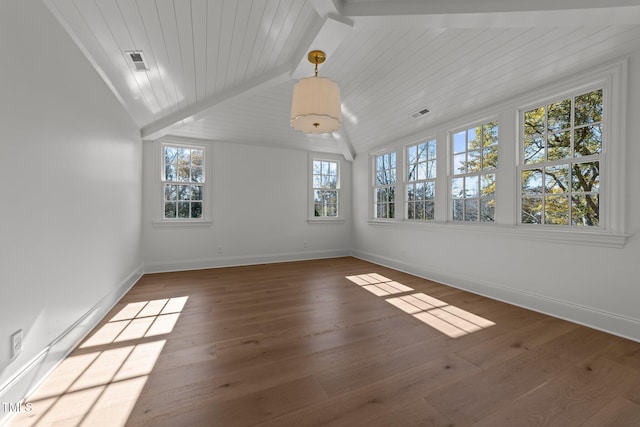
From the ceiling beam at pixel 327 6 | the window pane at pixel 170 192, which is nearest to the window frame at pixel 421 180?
the ceiling beam at pixel 327 6

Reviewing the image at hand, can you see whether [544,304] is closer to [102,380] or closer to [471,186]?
[471,186]

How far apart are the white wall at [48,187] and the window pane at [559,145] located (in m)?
Result: 4.46

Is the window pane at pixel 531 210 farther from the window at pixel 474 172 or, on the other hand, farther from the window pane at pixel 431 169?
the window pane at pixel 431 169

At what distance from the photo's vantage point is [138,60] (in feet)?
8.02

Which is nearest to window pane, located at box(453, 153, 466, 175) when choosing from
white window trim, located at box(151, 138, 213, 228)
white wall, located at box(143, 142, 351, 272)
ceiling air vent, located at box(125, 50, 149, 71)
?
white wall, located at box(143, 142, 351, 272)

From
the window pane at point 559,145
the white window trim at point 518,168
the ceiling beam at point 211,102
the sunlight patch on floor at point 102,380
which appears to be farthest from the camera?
the ceiling beam at point 211,102

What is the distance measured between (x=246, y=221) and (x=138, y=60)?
128 inches

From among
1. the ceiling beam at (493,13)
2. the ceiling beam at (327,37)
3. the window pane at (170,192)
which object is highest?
the ceiling beam at (327,37)

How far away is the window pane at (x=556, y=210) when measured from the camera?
9.01 feet

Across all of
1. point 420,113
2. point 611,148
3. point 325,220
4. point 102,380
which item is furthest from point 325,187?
point 102,380

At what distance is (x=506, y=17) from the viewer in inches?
77.0

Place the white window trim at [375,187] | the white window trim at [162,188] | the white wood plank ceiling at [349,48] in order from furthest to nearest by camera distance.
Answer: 1. the white window trim at [375,187]
2. the white window trim at [162,188]
3. the white wood plank ceiling at [349,48]

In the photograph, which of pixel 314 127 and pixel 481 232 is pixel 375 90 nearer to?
pixel 314 127

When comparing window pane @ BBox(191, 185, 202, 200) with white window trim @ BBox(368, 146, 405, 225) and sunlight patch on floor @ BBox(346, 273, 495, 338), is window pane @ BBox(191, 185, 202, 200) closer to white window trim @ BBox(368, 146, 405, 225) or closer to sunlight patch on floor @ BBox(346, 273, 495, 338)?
sunlight patch on floor @ BBox(346, 273, 495, 338)
